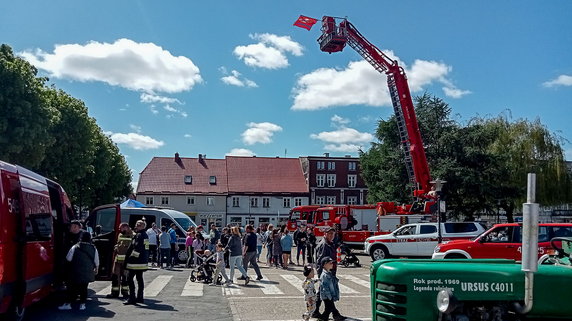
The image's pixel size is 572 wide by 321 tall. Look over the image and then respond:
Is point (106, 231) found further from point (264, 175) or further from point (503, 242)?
point (264, 175)

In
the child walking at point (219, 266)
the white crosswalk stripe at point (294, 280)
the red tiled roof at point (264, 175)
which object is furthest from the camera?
the red tiled roof at point (264, 175)

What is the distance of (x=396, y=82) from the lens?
26.1m

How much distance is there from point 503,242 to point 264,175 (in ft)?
181

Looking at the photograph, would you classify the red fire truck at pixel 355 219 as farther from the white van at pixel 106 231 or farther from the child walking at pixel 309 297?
the child walking at pixel 309 297

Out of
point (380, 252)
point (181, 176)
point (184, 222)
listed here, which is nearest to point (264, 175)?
point (181, 176)

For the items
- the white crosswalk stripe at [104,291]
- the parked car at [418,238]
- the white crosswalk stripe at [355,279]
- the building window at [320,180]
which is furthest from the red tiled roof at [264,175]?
the white crosswalk stripe at [104,291]

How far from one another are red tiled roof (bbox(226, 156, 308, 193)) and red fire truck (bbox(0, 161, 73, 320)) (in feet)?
186

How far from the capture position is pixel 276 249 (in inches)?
883

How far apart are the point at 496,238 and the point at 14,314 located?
1346 cm

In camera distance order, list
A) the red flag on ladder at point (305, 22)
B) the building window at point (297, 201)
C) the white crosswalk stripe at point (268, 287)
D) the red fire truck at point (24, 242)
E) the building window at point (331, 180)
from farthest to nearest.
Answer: the building window at point (331, 180)
the building window at point (297, 201)
the red flag on ladder at point (305, 22)
the white crosswalk stripe at point (268, 287)
the red fire truck at point (24, 242)

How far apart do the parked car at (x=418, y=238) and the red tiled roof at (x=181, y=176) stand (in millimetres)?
44741

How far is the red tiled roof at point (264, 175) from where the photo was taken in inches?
2712

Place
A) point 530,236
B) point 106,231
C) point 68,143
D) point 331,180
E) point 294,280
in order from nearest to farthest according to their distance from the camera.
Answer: point 530,236, point 106,231, point 294,280, point 68,143, point 331,180

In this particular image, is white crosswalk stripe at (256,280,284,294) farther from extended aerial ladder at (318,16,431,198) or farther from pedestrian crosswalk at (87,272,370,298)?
extended aerial ladder at (318,16,431,198)
